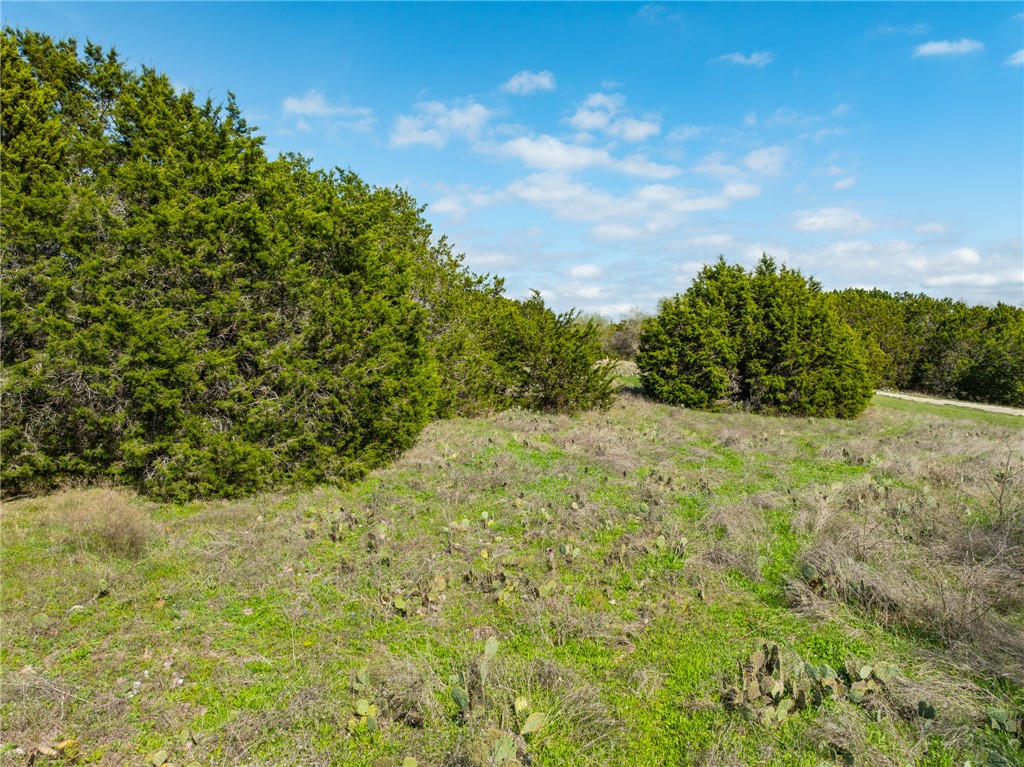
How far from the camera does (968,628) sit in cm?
359

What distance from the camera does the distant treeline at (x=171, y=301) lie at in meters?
6.16

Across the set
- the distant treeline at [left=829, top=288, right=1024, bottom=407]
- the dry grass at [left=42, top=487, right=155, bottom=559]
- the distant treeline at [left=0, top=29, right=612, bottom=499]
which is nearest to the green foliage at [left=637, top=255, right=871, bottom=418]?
the distant treeline at [left=829, top=288, right=1024, bottom=407]

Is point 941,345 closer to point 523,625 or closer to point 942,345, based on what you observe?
point 942,345

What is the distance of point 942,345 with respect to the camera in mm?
20734

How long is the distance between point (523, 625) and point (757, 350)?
12.2 m

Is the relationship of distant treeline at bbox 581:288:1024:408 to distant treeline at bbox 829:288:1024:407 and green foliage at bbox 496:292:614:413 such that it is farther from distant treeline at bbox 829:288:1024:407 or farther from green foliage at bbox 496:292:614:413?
green foliage at bbox 496:292:614:413

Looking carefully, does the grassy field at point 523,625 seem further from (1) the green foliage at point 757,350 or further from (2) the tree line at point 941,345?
(2) the tree line at point 941,345

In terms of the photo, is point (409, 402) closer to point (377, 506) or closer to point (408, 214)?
point (377, 506)

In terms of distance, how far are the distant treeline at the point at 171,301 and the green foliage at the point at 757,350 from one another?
8.74 metres

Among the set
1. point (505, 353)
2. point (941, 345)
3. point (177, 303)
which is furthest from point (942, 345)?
point (177, 303)

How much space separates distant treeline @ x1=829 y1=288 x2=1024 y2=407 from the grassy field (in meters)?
15.6

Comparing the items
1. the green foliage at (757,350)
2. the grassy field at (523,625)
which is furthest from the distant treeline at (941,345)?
the grassy field at (523,625)

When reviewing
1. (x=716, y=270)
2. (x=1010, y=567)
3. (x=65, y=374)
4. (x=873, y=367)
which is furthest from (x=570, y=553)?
(x=873, y=367)

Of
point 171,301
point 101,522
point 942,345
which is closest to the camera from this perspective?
point 101,522
